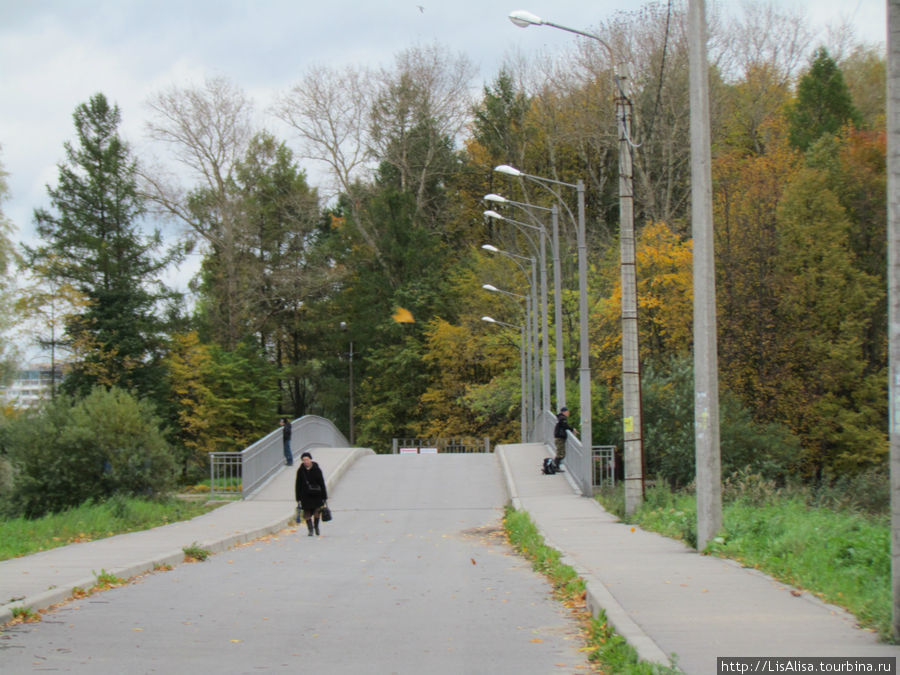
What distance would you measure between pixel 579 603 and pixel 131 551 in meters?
7.21

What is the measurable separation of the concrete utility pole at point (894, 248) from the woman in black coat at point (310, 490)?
41.4ft

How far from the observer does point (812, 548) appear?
1066 centimetres

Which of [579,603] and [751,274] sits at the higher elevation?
[751,274]

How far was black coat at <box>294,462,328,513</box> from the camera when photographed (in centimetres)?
1833

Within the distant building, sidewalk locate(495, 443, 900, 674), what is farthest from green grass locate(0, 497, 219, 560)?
the distant building

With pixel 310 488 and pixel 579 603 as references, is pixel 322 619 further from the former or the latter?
pixel 310 488

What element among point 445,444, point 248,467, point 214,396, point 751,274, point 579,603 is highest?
point 751,274

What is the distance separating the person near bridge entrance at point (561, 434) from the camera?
28.1 metres

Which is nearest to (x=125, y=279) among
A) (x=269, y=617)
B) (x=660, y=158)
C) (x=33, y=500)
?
(x=660, y=158)

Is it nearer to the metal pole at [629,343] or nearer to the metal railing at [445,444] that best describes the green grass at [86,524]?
the metal pole at [629,343]

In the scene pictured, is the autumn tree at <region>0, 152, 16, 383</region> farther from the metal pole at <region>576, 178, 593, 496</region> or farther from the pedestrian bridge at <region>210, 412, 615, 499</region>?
the metal pole at <region>576, 178, 593, 496</region>

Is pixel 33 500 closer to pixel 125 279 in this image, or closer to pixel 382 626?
pixel 382 626

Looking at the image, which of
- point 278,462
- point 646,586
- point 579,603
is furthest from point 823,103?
point 579,603

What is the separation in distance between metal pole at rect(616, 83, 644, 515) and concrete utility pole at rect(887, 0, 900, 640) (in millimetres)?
11384
